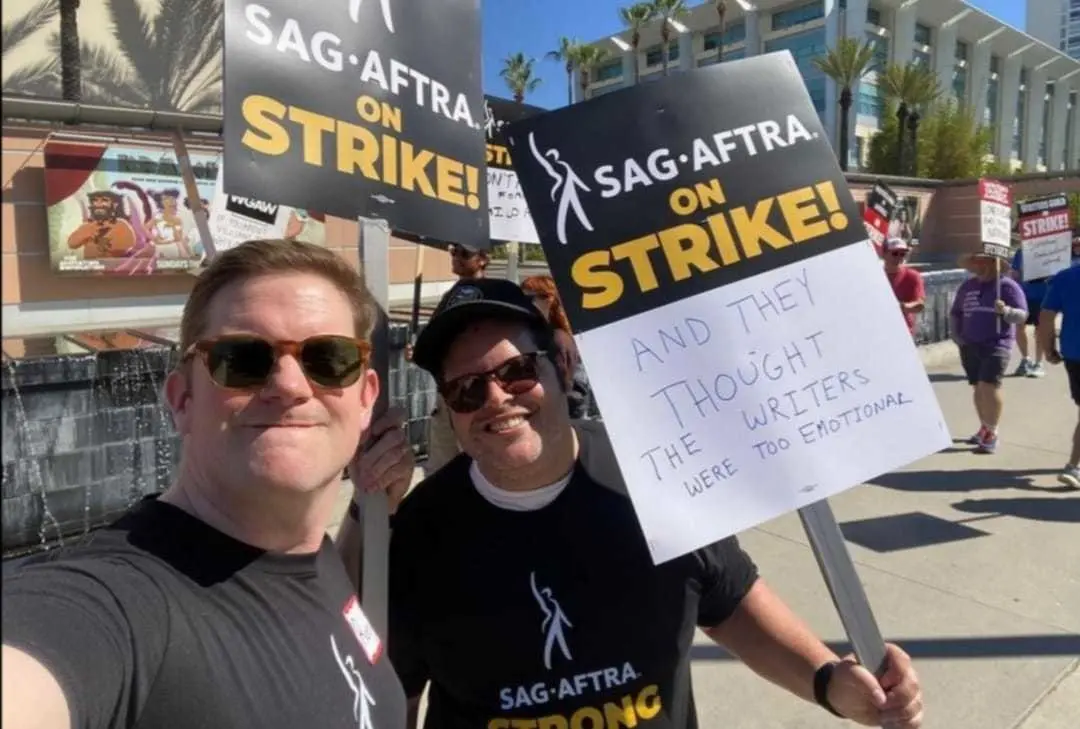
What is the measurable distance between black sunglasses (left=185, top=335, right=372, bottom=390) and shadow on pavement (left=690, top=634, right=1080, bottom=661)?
2.70m

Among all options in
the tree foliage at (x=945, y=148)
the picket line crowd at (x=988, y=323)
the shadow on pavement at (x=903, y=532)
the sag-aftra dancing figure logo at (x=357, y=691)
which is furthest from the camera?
the tree foliage at (x=945, y=148)

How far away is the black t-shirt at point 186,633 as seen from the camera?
1.02m

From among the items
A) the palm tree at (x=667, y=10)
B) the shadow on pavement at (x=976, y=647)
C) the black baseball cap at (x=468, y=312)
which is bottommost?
the shadow on pavement at (x=976, y=647)

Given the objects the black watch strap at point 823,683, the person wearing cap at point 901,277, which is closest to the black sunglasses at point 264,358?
the black watch strap at point 823,683

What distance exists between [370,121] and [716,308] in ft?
2.73

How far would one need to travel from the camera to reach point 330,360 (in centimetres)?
137

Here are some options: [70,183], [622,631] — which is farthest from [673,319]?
[70,183]

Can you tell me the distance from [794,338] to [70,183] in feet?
32.9

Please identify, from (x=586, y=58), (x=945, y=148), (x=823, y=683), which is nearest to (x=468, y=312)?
(x=823, y=683)

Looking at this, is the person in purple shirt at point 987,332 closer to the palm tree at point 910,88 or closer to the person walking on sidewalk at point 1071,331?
the person walking on sidewalk at point 1071,331

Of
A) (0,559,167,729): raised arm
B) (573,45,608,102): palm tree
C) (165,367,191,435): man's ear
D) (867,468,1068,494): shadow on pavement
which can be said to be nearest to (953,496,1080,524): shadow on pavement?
(867,468,1068,494): shadow on pavement

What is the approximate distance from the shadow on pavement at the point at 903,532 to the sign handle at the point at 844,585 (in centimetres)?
340

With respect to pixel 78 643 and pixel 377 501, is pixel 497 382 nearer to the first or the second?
pixel 377 501

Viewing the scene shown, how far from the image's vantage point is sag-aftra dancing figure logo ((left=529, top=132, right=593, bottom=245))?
5.33ft
